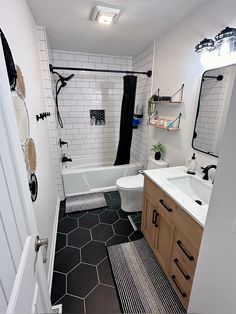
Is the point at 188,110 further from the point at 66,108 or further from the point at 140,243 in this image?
the point at 66,108

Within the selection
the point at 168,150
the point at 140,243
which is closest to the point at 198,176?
the point at 168,150

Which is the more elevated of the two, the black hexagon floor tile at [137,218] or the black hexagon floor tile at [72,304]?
the black hexagon floor tile at [137,218]

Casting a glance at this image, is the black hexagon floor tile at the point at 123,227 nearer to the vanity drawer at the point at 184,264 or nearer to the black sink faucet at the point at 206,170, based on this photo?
the vanity drawer at the point at 184,264

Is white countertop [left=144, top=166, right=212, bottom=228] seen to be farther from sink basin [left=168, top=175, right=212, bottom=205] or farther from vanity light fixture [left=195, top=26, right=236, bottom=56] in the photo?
vanity light fixture [left=195, top=26, right=236, bottom=56]

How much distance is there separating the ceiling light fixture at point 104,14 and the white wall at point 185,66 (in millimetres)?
725

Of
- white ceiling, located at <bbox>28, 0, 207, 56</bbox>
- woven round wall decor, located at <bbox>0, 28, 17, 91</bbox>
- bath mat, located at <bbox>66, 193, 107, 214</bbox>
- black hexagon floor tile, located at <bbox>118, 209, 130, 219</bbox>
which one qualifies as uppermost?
white ceiling, located at <bbox>28, 0, 207, 56</bbox>

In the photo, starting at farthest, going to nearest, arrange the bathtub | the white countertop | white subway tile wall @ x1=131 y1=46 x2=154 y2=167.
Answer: the bathtub
white subway tile wall @ x1=131 y1=46 x2=154 y2=167
the white countertop

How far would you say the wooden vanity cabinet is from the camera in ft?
3.76

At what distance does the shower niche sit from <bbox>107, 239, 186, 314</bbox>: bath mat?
2.32 metres

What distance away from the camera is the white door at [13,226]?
0.49 metres

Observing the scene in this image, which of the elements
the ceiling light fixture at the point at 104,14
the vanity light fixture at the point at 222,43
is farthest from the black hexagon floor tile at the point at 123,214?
the ceiling light fixture at the point at 104,14

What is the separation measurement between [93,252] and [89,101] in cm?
258

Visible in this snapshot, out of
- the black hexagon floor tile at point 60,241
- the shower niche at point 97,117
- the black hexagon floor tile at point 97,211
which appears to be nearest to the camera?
the black hexagon floor tile at point 60,241

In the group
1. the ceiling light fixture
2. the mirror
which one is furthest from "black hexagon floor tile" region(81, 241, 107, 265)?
the ceiling light fixture
